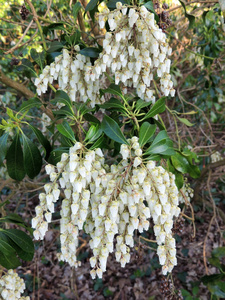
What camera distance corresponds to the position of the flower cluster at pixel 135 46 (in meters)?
1.09

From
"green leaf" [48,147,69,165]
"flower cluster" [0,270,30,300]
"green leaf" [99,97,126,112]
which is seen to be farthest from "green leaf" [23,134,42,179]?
"flower cluster" [0,270,30,300]

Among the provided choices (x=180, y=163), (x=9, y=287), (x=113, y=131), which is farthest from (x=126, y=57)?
(x=9, y=287)

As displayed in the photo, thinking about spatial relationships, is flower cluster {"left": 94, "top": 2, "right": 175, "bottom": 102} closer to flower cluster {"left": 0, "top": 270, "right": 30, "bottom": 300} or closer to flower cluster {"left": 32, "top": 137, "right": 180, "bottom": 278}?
flower cluster {"left": 32, "top": 137, "right": 180, "bottom": 278}

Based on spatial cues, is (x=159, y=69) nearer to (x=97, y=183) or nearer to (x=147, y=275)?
(x=97, y=183)

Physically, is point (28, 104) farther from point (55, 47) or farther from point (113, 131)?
point (113, 131)

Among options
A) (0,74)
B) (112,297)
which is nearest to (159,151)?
(0,74)

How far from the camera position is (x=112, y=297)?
9.78 ft

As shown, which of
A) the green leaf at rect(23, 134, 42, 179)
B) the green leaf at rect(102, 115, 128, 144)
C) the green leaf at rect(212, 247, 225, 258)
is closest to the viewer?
the green leaf at rect(102, 115, 128, 144)

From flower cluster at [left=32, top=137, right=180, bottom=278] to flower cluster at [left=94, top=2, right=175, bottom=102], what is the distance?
1.17 feet

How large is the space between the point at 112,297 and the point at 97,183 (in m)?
2.52

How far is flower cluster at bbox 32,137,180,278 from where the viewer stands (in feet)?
3.03

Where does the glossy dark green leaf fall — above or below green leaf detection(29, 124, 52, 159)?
above

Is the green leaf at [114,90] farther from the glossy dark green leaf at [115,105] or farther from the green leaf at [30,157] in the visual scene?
the green leaf at [30,157]

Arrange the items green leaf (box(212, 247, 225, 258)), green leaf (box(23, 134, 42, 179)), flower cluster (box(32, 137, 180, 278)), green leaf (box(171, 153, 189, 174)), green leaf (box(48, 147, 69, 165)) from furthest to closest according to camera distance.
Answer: green leaf (box(212, 247, 225, 258)) < green leaf (box(171, 153, 189, 174)) < green leaf (box(23, 134, 42, 179)) < green leaf (box(48, 147, 69, 165)) < flower cluster (box(32, 137, 180, 278))
